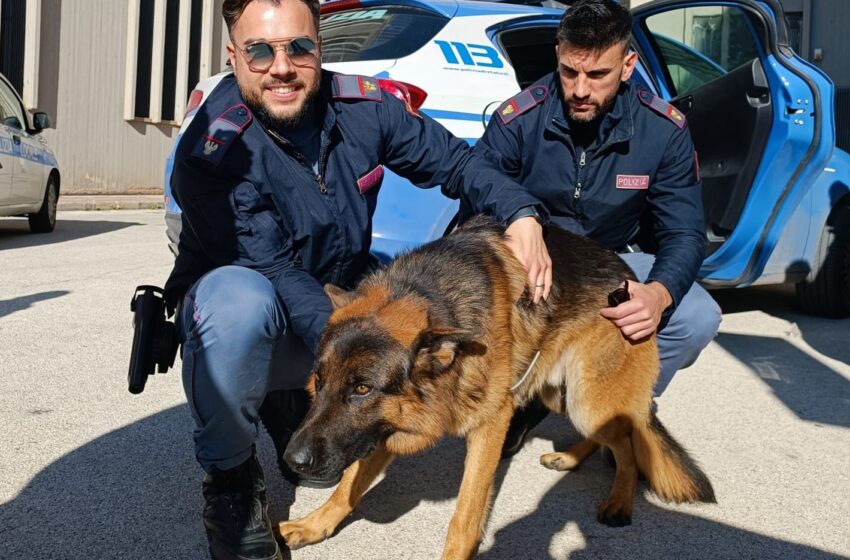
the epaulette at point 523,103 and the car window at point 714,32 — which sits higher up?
the car window at point 714,32

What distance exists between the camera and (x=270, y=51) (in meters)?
2.81

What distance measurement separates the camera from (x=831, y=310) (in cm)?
629

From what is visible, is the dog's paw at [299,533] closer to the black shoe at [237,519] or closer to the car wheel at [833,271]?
the black shoe at [237,519]

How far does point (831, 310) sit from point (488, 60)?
3.45 m

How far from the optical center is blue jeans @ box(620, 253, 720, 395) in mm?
3369

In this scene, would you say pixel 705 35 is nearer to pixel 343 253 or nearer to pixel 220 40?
pixel 220 40

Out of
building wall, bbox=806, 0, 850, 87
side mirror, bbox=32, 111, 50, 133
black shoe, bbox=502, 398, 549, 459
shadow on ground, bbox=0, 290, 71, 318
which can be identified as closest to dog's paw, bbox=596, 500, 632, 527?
black shoe, bbox=502, 398, 549, 459

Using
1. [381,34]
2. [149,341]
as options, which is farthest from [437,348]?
[381,34]

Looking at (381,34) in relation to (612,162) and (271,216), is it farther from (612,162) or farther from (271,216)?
(271,216)

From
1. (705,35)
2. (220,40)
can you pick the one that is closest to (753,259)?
(705,35)

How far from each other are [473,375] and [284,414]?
93cm

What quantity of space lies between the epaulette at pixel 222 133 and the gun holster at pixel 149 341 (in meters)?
0.55

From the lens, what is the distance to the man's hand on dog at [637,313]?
119 inches

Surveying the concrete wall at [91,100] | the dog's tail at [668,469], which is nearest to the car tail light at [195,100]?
the dog's tail at [668,469]
